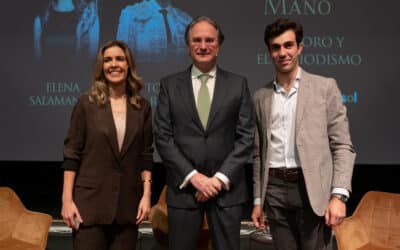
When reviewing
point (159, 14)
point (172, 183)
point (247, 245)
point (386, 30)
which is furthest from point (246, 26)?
point (172, 183)

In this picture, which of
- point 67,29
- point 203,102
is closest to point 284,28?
point 203,102

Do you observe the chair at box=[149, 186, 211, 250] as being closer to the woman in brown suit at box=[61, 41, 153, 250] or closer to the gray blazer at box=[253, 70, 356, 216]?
the woman in brown suit at box=[61, 41, 153, 250]

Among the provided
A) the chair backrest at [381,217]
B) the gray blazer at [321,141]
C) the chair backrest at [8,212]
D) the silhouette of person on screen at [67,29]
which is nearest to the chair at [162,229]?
the chair backrest at [8,212]

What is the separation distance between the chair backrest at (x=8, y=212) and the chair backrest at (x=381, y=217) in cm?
232

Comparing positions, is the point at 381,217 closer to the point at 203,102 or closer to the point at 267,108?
the point at 267,108

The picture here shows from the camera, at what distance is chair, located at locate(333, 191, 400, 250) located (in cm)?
293

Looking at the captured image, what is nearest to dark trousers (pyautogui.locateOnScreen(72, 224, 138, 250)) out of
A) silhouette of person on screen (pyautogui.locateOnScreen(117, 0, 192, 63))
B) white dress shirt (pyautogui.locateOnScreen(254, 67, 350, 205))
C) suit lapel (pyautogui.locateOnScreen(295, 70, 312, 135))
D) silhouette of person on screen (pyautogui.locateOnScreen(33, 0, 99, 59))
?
white dress shirt (pyautogui.locateOnScreen(254, 67, 350, 205))

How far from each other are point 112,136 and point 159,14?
2.49m

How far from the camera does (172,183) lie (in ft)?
6.79

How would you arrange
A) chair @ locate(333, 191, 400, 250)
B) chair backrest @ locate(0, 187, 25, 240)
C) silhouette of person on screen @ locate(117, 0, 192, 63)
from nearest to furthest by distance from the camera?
chair @ locate(333, 191, 400, 250)
chair backrest @ locate(0, 187, 25, 240)
silhouette of person on screen @ locate(117, 0, 192, 63)

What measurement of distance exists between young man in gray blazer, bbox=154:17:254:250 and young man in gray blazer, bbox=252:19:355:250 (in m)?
0.14

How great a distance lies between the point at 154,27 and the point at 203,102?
97.1 inches

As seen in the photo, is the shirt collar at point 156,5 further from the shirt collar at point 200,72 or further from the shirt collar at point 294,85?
the shirt collar at point 294,85

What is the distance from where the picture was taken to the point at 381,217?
3.06m
